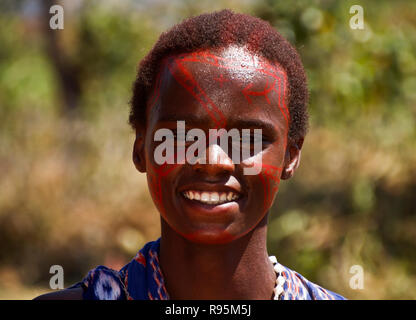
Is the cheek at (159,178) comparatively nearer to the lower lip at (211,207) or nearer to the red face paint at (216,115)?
the red face paint at (216,115)

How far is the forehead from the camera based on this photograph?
201 centimetres

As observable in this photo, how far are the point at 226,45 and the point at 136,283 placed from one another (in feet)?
2.94

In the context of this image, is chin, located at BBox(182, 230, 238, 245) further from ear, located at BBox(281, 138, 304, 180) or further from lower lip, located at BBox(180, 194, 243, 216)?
ear, located at BBox(281, 138, 304, 180)

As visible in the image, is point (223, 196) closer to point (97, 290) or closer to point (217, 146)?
point (217, 146)

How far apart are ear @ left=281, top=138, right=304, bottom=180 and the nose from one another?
32 centimetres

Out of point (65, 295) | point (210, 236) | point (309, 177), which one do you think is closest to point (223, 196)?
point (210, 236)

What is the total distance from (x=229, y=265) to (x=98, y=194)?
5437mm

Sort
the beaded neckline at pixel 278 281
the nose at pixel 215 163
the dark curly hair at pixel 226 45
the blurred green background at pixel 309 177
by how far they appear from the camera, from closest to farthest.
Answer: the nose at pixel 215 163
the dark curly hair at pixel 226 45
the beaded neckline at pixel 278 281
the blurred green background at pixel 309 177

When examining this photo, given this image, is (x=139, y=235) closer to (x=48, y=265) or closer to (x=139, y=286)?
(x=48, y=265)

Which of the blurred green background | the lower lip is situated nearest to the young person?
the lower lip

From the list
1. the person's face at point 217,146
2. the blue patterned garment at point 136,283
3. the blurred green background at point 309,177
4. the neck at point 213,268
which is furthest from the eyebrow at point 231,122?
the blurred green background at point 309,177

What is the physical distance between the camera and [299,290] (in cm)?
228

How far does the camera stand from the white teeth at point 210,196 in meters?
2.00

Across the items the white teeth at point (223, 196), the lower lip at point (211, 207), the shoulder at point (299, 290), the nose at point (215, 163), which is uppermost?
the nose at point (215, 163)
